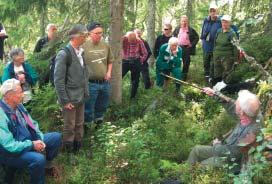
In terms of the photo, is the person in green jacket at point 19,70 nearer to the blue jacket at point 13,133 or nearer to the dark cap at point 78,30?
the dark cap at point 78,30

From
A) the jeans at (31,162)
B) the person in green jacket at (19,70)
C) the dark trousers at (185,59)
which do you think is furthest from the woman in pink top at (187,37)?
the jeans at (31,162)

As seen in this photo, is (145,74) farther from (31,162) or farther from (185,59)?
(31,162)

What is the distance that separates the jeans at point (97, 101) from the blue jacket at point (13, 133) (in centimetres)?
196

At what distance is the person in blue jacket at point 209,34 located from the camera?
444 inches

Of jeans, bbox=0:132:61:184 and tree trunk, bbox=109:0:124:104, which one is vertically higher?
tree trunk, bbox=109:0:124:104

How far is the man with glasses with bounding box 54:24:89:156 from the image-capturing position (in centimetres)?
720

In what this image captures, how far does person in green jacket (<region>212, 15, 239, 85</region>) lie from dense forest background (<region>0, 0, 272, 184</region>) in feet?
0.94

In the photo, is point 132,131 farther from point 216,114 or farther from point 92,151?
point 216,114

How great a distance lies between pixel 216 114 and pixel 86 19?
3.84 meters

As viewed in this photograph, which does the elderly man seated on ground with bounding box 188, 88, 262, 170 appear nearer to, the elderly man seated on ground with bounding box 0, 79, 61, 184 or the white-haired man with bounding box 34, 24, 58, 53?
the elderly man seated on ground with bounding box 0, 79, 61, 184

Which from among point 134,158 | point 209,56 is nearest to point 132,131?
point 134,158

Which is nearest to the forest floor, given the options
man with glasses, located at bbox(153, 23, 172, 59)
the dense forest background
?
the dense forest background

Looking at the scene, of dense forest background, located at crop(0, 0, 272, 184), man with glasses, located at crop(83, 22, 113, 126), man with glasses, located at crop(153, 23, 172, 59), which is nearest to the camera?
dense forest background, located at crop(0, 0, 272, 184)

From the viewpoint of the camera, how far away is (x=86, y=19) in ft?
36.0
